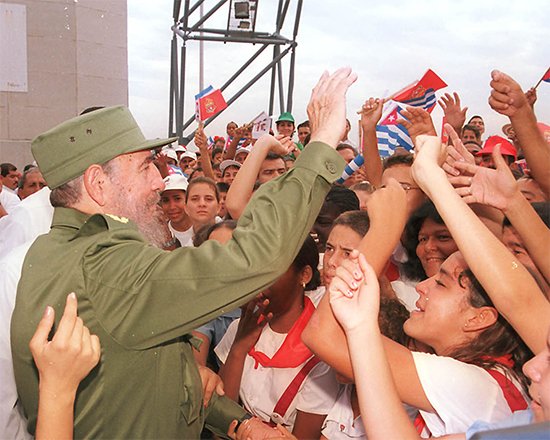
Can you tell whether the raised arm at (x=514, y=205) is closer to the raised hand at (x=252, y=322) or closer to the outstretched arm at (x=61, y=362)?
the raised hand at (x=252, y=322)

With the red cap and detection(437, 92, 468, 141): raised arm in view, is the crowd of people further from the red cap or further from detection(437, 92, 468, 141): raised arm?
the red cap

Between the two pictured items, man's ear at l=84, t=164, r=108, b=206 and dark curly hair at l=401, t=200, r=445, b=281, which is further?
dark curly hair at l=401, t=200, r=445, b=281

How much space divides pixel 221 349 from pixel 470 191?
1.22m

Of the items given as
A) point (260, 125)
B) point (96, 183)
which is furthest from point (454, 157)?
point (260, 125)

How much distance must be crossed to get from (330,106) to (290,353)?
3.33ft

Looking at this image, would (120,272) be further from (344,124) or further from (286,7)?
(286,7)

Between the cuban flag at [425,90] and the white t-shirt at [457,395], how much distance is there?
267 centimetres

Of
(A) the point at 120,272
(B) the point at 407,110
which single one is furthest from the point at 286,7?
(A) the point at 120,272

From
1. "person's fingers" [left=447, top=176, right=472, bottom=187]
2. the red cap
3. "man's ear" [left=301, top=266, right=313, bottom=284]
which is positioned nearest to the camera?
"person's fingers" [left=447, top=176, right=472, bottom=187]

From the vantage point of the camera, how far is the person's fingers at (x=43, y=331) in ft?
4.27

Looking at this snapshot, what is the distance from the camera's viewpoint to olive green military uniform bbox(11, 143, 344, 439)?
1.38 m

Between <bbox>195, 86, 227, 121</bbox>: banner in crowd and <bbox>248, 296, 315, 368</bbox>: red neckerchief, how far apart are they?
609 centimetres

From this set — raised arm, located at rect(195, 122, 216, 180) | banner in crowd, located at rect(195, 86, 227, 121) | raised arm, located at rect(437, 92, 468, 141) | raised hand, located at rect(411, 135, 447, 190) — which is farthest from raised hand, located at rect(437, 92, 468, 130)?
banner in crowd, located at rect(195, 86, 227, 121)

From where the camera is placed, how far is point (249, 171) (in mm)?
2863
